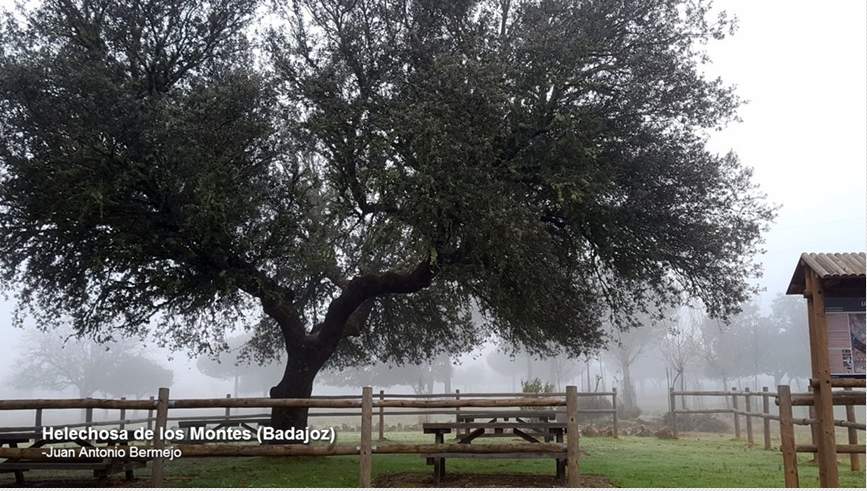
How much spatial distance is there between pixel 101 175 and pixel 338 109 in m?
4.34

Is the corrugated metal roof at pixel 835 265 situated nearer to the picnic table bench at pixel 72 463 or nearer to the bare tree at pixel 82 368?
the picnic table bench at pixel 72 463

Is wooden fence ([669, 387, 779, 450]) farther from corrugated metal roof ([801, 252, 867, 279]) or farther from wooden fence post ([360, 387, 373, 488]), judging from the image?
wooden fence post ([360, 387, 373, 488])

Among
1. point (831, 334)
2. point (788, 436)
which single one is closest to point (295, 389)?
point (788, 436)

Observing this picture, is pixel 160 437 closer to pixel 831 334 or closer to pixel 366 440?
pixel 366 440

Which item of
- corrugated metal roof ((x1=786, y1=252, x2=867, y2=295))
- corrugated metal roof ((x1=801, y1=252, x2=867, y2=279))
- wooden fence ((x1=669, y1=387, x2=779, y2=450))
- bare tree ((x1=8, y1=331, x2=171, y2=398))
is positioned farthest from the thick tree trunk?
bare tree ((x1=8, y1=331, x2=171, y2=398))

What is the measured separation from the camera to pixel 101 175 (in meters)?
10.9

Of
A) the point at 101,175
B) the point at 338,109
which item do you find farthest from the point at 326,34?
the point at 101,175

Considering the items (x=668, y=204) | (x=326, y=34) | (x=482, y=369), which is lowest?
(x=482, y=369)

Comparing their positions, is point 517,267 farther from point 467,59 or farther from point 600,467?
point 600,467

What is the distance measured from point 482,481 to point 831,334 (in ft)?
19.4

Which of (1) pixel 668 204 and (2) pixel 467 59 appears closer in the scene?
(2) pixel 467 59

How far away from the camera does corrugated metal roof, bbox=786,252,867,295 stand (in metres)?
7.95

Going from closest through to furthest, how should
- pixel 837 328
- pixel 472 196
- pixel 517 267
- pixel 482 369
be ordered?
pixel 837 328 → pixel 472 196 → pixel 517 267 → pixel 482 369

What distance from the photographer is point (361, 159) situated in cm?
1177
